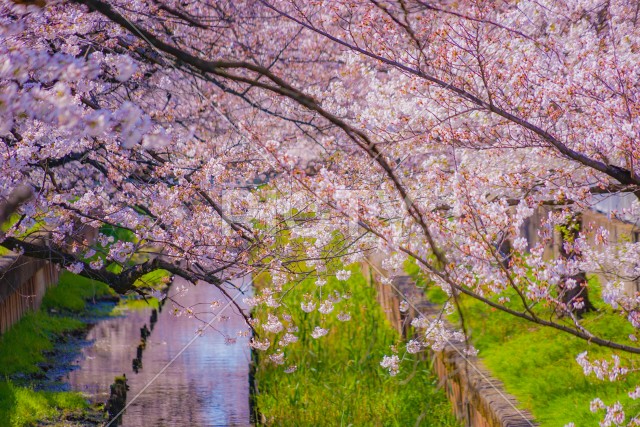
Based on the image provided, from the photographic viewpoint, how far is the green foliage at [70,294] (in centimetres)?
1583

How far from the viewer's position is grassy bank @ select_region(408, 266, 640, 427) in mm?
6387

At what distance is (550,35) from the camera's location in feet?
24.7

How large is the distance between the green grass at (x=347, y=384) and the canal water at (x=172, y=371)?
644 mm

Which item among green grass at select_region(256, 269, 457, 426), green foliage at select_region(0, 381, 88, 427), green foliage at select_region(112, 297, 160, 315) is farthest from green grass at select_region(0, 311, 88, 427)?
green grass at select_region(256, 269, 457, 426)

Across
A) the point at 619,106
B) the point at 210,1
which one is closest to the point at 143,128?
the point at 619,106

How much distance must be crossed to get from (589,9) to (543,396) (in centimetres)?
358

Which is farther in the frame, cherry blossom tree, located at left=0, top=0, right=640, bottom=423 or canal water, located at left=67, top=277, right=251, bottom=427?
canal water, located at left=67, top=277, right=251, bottom=427

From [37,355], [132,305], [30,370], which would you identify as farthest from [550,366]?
[132,305]

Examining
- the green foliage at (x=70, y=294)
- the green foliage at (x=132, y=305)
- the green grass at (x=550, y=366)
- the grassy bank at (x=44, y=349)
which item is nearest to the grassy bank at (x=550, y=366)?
the green grass at (x=550, y=366)

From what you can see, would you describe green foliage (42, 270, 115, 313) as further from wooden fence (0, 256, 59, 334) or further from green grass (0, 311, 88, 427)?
green grass (0, 311, 88, 427)

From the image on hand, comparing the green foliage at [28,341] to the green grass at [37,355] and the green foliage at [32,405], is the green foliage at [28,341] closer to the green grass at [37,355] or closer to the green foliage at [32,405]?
the green grass at [37,355]

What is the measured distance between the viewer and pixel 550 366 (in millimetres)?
7660

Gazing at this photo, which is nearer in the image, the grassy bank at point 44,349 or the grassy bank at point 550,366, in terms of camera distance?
the grassy bank at point 550,366

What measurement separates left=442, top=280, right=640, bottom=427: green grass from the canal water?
2.82 m
